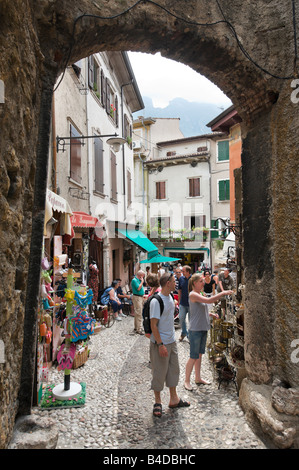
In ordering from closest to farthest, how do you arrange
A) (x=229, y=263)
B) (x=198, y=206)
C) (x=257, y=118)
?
(x=257, y=118) < (x=229, y=263) < (x=198, y=206)

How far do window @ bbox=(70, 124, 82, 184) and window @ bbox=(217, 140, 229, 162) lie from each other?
1549 cm

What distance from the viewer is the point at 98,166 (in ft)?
34.5

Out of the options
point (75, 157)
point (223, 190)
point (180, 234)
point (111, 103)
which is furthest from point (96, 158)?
point (180, 234)

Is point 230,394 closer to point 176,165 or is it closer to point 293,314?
point 293,314

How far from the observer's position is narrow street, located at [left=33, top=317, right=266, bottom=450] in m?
3.10

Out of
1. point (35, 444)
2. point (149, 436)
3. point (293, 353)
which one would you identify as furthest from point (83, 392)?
point (293, 353)

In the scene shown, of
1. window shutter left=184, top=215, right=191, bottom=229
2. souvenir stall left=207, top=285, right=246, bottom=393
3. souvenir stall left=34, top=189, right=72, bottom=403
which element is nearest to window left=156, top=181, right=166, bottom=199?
window shutter left=184, top=215, right=191, bottom=229

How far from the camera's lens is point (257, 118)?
3766 millimetres

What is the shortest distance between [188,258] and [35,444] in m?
23.0

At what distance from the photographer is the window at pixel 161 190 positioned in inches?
994

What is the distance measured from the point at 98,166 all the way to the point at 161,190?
1518 cm

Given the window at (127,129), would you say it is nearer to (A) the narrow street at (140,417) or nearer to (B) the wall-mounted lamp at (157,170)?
(B) the wall-mounted lamp at (157,170)

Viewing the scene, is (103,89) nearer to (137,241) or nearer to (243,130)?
(137,241)

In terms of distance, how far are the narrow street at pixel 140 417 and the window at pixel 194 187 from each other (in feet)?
64.3
